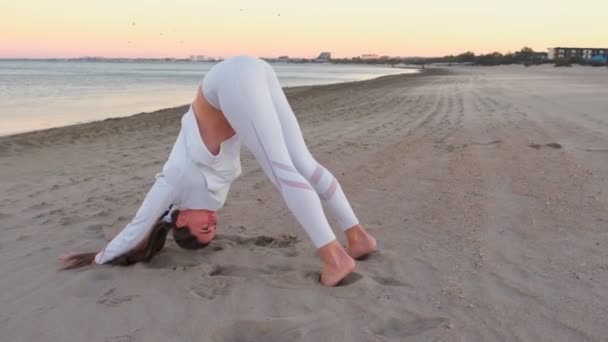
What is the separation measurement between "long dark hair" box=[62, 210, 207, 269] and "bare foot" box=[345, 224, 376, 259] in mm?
979

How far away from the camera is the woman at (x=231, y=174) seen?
308 centimetres

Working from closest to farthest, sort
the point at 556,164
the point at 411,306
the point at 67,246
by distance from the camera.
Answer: the point at 411,306
the point at 67,246
the point at 556,164

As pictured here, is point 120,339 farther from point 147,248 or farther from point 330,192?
point 330,192

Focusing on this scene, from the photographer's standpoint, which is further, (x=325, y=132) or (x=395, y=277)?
(x=325, y=132)

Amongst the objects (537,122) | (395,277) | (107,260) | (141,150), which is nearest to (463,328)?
(395,277)

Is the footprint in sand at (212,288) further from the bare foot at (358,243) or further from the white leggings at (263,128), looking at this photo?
the bare foot at (358,243)

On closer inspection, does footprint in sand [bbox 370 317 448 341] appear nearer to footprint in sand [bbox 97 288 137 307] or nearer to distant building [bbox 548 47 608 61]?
footprint in sand [bbox 97 288 137 307]

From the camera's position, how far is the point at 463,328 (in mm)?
2602

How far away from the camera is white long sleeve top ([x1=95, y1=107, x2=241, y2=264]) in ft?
11.0

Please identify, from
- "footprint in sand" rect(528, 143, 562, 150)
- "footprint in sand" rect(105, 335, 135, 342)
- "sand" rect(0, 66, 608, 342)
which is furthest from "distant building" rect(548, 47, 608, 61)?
"footprint in sand" rect(105, 335, 135, 342)

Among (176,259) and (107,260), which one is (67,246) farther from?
(176,259)

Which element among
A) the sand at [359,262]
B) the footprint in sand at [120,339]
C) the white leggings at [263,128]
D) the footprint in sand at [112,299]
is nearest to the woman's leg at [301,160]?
the white leggings at [263,128]

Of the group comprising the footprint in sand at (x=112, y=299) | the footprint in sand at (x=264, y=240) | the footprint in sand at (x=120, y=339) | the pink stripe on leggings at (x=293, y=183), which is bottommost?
the footprint in sand at (x=264, y=240)

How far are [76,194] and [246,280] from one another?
9.84ft
